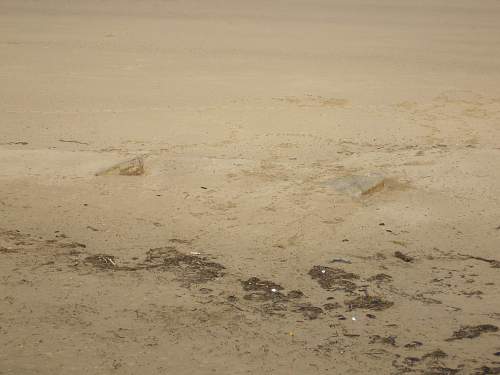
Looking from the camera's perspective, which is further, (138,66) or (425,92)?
(138,66)

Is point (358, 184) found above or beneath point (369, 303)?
above

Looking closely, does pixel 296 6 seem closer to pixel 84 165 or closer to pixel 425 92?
pixel 425 92

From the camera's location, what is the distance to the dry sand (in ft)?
13.1

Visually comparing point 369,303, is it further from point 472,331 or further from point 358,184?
point 358,184

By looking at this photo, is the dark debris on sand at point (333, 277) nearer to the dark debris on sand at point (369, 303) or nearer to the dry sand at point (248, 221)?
the dry sand at point (248, 221)

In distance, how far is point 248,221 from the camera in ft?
19.2

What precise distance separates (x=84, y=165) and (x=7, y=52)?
8.86 meters

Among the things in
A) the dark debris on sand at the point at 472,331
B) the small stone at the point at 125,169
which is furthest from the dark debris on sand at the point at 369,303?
the small stone at the point at 125,169

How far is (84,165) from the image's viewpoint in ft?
23.4

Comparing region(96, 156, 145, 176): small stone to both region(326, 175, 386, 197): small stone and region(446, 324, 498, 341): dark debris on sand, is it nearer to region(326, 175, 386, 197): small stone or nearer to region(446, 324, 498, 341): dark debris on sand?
region(326, 175, 386, 197): small stone

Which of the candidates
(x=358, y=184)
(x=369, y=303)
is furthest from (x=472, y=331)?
(x=358, y=184)

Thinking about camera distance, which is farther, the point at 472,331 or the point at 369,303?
the point at 369,303

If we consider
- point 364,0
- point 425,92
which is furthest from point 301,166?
point 364,0

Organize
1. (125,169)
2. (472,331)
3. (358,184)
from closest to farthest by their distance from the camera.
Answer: (472,331) < (358,184) < (125,169)
